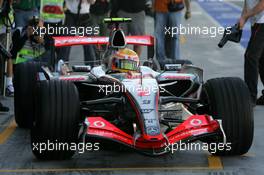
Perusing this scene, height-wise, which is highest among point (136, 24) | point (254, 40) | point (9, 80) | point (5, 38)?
point (254, 40)

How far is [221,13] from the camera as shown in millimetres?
35219

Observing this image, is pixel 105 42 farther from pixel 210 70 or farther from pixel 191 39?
pixel 191 39

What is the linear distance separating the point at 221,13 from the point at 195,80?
2492cm

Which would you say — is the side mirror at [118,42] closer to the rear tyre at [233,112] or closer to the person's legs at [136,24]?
the rear tyre at [233,112]

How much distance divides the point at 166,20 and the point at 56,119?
7990mm

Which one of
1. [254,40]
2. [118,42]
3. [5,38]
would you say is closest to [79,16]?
[5,38]

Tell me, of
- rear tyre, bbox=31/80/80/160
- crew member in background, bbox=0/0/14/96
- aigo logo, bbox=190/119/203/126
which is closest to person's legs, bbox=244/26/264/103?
crew member in background, bbox=0/0/14/96

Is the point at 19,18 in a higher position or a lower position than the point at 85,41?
lower

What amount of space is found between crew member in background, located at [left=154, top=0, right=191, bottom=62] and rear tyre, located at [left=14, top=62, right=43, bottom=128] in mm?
5470

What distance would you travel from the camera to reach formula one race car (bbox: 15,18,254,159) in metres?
9.23

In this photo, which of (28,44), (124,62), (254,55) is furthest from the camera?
(28,44)

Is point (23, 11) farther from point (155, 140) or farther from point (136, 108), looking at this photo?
point (155, 140)

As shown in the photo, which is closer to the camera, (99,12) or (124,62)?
(124,62)

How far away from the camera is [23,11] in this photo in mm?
15461
